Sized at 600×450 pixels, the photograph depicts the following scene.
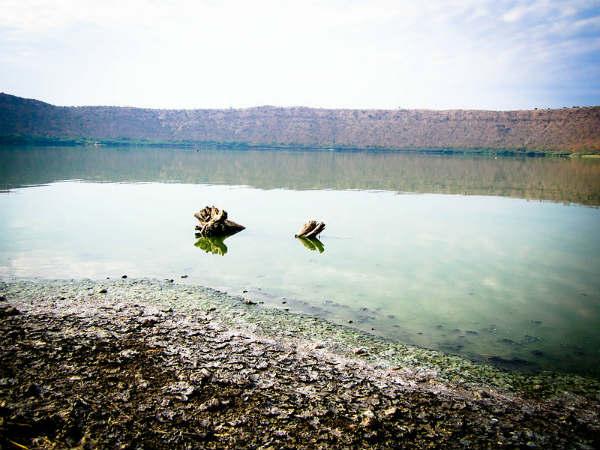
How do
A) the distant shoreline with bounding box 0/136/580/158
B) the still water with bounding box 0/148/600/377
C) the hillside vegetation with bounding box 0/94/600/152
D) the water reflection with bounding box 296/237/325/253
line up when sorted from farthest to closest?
the hillside vegetation with bounding box 0/94/600/152 → the distant shoreline with bounding box 0/136/580/158 → the water reflection with bounding box 296/237/325/253 → the still water with bounding box 0/148/600/377

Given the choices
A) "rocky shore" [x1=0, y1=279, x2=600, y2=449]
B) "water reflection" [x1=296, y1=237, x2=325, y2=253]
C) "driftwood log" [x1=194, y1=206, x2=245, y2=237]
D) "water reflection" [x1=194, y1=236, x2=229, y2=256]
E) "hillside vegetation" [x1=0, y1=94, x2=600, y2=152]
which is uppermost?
"hillside vegetation" [x1=0, y1=94, x2=600, y2=152]

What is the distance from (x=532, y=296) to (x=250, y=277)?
6.10 metres

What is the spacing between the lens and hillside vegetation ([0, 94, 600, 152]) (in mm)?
97000

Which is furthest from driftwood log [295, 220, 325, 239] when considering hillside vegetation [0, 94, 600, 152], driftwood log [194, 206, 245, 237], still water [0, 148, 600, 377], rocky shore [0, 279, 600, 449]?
hillside vegetation [0, 94, 600, 152]

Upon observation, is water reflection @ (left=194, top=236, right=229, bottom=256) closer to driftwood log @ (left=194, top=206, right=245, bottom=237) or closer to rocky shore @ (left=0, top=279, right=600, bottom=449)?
driftwood log @ (left=194, top=206, right=245, bottom=237)

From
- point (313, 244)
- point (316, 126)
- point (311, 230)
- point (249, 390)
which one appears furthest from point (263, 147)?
point (249, 390)

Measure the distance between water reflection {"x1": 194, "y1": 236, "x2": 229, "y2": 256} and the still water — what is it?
0.11 m

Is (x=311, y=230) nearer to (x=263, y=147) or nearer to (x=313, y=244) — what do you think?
(x=313, y=244)

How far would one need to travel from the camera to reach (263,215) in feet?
61.0

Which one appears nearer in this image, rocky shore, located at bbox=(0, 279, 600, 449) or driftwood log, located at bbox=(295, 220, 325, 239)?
rocky shore, located at bbox=(0, 279, 600, 449)

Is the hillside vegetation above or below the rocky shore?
above

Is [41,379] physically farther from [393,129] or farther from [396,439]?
[393,129]

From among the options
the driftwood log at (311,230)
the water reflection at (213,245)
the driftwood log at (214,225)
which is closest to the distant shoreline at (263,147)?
the driftwood log at (214,225)

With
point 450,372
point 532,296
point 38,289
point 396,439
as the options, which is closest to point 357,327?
point 450,372
